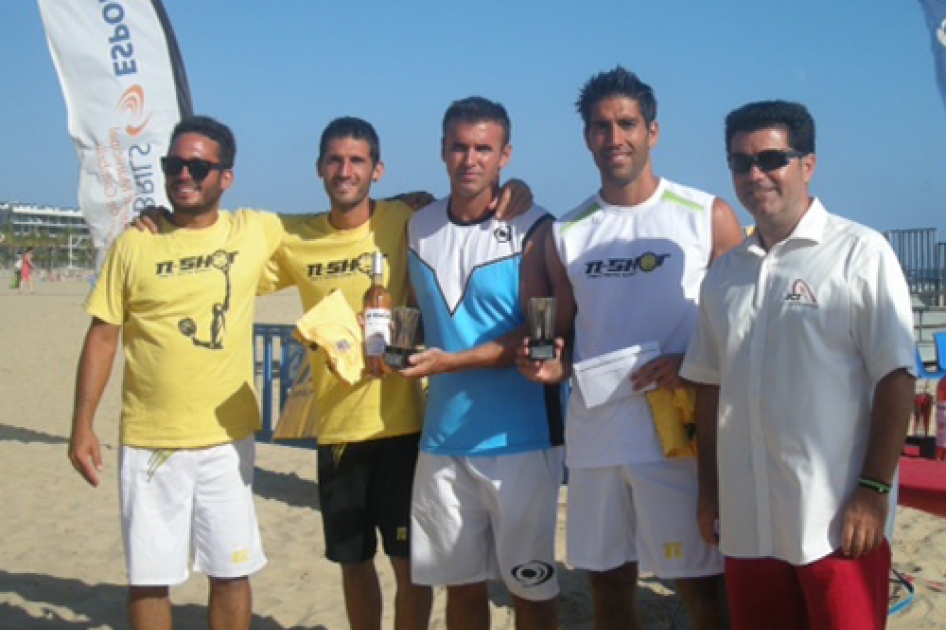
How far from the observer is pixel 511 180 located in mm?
4461

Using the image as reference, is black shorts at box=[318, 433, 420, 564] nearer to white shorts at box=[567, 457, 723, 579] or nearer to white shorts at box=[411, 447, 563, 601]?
white shorts at box=[411, 447, 563, 601]

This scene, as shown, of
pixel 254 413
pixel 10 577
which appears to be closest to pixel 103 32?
pixel 10 577

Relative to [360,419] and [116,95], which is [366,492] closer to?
[360,419]

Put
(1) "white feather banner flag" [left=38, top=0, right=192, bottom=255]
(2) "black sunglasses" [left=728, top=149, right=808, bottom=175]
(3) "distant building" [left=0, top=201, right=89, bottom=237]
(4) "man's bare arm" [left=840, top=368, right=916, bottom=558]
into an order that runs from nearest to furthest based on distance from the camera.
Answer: (4) "man's bare arm" [left=840, top=368, right=916, bottom=558]
(2) "black sunglasses" [left=728, top=149, right=808, bottom=175]
(1) "white feather banner flag" [left=38, top=0, right=192, bottom=255]
(3) "distant building" [left=0, top=201, right=89, bottom=237]

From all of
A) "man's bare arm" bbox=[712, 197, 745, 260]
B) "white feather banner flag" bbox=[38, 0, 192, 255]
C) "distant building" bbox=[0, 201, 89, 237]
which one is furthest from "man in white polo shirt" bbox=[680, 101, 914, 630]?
"distant building" bbox=[0, 201, 89, 237]

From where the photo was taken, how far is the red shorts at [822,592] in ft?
9.80

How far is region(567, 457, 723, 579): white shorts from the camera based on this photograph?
3.71 meters

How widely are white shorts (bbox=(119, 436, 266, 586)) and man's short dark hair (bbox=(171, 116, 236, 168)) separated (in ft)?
4.38

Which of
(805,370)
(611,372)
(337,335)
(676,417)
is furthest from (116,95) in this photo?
(805,370)

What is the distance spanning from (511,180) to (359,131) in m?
0.76

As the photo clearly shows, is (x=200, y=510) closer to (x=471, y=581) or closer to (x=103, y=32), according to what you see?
(x=471, y=581)

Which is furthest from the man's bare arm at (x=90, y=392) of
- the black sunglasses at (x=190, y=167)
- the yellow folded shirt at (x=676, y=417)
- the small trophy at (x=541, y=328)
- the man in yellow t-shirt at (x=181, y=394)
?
the yellow folded shirt at (x=676, y=417)

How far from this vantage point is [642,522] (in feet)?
12.3

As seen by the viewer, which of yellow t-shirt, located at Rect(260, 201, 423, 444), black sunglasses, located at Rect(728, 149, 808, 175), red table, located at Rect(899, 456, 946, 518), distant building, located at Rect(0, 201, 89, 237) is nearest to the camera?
black sunglasses, located at Rect(728, 149, 808, 175)
